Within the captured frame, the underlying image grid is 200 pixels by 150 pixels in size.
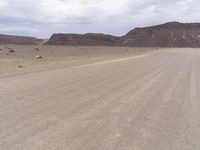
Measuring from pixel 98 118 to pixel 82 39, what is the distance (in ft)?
602

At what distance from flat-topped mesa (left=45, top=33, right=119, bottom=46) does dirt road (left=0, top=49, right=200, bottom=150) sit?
172 metres

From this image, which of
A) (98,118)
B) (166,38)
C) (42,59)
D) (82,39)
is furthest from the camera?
(82,39)

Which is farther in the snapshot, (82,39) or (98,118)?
(82,39)

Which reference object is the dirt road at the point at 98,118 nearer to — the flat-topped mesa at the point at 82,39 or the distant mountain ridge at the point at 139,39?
the distant mountain ridge at the point at 139,39

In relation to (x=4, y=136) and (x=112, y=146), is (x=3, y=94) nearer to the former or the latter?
(x=4, y=136)

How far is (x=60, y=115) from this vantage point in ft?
29.2

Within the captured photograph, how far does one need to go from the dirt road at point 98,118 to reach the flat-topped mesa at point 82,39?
172 m

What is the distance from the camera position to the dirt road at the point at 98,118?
261 inches

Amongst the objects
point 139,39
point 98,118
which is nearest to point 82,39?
point 139,39

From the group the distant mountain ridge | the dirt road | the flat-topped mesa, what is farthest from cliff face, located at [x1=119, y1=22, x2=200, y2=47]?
the dirt road

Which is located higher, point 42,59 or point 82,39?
point 42,59

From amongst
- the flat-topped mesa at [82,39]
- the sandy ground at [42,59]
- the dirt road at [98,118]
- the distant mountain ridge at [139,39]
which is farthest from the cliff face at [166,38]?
the dirt road at [98,118]

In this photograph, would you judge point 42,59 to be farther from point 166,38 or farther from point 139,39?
point 139,39

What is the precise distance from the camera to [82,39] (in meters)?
191
